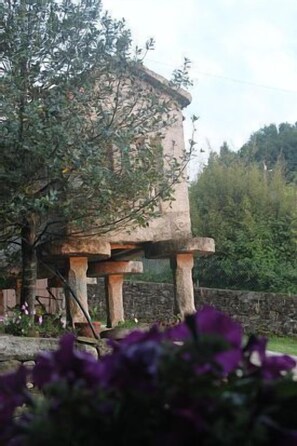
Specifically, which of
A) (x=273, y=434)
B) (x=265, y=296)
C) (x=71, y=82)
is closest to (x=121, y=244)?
(x=71, y=82)

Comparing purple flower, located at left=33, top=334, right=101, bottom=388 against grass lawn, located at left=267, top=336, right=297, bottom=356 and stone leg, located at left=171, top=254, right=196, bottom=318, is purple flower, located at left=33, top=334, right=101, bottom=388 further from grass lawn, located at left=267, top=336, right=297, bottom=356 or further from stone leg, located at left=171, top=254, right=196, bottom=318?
grass lawn, located at left=267, top=336, right=297, bottom=356

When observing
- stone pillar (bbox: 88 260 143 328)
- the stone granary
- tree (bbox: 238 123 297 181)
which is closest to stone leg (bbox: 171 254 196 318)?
the stone granary

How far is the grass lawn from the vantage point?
10268mm

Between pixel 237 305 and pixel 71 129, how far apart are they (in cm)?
846

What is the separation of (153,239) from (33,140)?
2.59m

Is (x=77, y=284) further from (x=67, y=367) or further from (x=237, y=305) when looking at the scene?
Answer: (x=237, y=305)

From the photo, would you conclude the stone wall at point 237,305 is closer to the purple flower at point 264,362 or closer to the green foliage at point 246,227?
the green foliage at point 246,227

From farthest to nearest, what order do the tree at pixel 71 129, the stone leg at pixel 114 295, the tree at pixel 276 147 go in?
the tree at pixel 276 147 → the stone leg at pixel 114 295 → the tree at pixel 71 129

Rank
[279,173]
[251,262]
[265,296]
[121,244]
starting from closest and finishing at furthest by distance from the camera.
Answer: [121,244] → [265,296] → [251,262] → [279,173]

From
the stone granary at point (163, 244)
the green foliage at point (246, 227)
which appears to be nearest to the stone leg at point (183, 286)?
the stone granary at point (163, 244)

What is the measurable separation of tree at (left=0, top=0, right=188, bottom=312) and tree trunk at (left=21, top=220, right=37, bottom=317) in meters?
0.01

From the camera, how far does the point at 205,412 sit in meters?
0.73

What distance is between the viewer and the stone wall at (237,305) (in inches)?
505

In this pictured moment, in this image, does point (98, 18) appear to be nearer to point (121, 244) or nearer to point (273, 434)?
point (121, 244)
